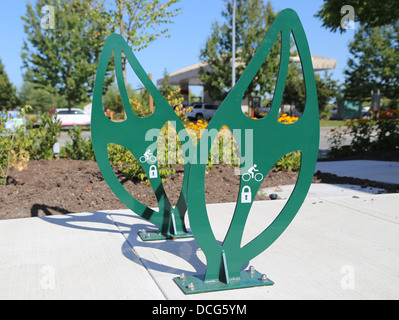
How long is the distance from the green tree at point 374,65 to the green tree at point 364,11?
3201cm

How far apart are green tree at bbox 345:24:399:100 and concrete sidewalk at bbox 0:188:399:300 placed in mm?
41396

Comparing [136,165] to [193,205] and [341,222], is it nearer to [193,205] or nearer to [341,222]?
[341,222]

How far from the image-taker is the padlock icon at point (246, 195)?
113 inches

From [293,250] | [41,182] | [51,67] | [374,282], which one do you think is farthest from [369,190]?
[51,67]

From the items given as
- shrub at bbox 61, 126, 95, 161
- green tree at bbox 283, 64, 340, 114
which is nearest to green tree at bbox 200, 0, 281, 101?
green tree at bbox 283, 64, 340, 114

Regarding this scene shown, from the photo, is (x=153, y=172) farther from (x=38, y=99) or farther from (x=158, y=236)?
(x=38, y=99)

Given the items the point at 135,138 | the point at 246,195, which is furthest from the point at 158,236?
the point at 246,195

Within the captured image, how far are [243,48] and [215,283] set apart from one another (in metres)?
26.4

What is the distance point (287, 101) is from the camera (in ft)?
115

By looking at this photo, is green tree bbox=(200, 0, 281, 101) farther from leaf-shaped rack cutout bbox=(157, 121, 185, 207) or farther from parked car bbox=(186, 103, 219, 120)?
leaf-shaped rack cutout bbox=(157, 121, 185, 207)

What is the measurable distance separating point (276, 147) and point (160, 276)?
1289 mm

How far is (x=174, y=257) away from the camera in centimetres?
353

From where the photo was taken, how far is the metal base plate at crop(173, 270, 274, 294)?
282 cm

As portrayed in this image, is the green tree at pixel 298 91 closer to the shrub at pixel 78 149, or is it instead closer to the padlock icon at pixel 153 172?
the shrub at pixel 78 149
